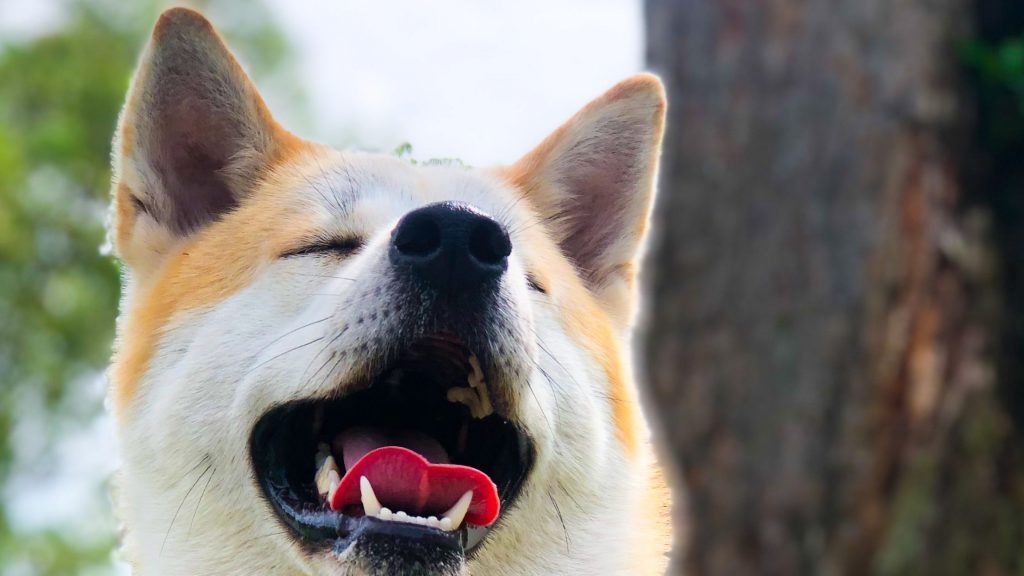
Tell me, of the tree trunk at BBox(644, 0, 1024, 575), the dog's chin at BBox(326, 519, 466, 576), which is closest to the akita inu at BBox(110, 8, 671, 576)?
the dog's chin at BBox(326, 519, 466, 576)

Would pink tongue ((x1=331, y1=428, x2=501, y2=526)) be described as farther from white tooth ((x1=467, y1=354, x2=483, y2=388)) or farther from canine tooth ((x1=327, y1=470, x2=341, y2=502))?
white tooth ((x1=467, y1=354, x2=483, y2=388))

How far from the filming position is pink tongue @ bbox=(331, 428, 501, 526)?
2428 mm

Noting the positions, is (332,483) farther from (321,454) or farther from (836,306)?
(836,306)

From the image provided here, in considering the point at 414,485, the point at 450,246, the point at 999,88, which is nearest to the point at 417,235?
the point at 450,246

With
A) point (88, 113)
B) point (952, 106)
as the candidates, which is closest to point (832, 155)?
point (952, 106)

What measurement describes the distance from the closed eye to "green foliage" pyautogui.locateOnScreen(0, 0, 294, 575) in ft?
37.0

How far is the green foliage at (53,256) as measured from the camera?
1388 cm

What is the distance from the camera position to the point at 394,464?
242 centimetres

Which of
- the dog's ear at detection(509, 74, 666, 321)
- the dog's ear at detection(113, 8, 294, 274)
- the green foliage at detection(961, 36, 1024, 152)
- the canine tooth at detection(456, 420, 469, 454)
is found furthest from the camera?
the green foliage at detection(961, 36, 1024, 152)

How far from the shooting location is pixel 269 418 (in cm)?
272

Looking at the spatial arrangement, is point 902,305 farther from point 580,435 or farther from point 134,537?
point 134,537

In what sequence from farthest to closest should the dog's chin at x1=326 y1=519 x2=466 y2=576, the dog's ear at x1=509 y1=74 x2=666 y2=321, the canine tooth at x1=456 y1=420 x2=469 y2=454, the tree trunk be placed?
the tree trunk, the dog's ear at x1=509 y1=74 x2=666 y2=321, the canine tooth at x1=456 y1=420 x2=469 y2=454, the dog's chin at x1=326 y1=519 x2=466 y2=576

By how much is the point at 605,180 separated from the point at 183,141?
1.45m

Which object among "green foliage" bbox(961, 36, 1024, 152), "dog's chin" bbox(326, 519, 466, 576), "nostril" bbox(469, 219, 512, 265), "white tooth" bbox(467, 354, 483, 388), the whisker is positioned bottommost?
"green foliage" bbox(961, 36, 1024, 152)
